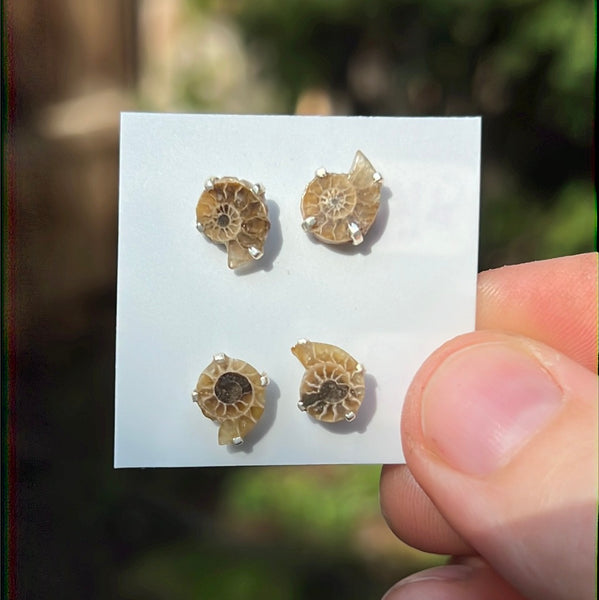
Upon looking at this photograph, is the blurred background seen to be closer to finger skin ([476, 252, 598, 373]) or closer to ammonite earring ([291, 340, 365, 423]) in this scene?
finger skin ([476, 252, 598, 373])

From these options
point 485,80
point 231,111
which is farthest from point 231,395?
point 485,80

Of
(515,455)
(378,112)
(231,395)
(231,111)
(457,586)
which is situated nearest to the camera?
(515,455)

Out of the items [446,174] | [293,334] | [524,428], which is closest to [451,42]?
[446,174]

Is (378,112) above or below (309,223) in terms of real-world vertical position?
above

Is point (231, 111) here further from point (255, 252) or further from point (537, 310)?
point (537, 310)

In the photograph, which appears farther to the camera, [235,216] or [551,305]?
[551,305]

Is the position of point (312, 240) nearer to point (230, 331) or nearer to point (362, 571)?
point (230, 331)

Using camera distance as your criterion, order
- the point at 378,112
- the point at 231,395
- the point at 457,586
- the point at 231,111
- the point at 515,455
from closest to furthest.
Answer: the point at 515,455 → the point at 231,395 → the point at 457,586 → the point at 231,111 → the point at 378,112
